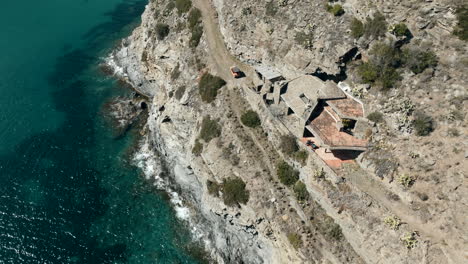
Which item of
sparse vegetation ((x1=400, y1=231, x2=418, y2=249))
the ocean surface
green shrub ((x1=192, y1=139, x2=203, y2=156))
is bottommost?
the ocean surface

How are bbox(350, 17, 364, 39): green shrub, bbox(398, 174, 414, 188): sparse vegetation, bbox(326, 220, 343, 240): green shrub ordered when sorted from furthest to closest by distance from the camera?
bbox(350, 17, 364, 39): green shrub < bbox(326, 220, 343, 240): green shrub < bbox(398, 174, 414, 188): sparse vegetation

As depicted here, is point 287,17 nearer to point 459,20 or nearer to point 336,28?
point 336,28

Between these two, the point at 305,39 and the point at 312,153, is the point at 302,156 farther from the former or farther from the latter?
the point at 305,39

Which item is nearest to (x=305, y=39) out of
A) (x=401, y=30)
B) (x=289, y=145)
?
(x=401, y=30)

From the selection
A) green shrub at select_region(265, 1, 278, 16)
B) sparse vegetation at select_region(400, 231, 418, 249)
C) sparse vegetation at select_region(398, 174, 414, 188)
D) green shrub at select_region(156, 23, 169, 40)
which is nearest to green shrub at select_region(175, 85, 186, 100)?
green shrub at select_region(156, 23, 169, 40)

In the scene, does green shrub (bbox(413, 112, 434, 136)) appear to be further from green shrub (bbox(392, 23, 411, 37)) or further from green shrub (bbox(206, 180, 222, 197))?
green shrub (bbox(206, 180, 222, 197))

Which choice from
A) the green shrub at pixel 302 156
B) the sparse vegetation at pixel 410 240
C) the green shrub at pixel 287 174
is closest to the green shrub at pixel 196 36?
the green shrub at pixel 287 174

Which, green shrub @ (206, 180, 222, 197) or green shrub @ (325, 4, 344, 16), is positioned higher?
green shrub @ (325, 4, 344, 16)
